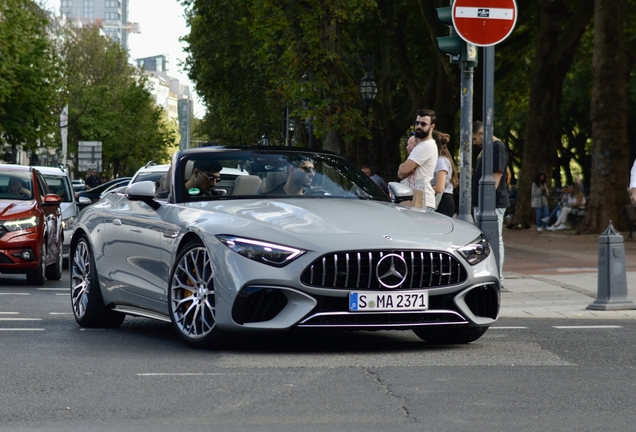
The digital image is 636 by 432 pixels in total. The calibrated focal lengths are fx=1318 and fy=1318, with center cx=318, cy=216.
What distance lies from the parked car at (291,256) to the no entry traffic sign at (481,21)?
400 cm

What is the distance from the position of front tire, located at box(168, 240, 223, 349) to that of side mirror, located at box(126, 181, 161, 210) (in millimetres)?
833

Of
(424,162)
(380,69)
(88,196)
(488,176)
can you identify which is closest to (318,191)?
(424,162)

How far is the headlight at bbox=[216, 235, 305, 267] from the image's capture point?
801 cm

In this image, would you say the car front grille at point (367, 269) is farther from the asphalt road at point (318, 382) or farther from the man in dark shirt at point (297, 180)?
the man in dark shirt at point (297, 180)

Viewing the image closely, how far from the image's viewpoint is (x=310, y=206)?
8.80 metres

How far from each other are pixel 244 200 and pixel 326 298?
131 centimetres

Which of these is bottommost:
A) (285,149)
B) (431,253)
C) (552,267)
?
(552,267)

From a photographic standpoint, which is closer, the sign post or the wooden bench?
the sign post

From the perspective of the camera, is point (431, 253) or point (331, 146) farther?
point (331, 146)

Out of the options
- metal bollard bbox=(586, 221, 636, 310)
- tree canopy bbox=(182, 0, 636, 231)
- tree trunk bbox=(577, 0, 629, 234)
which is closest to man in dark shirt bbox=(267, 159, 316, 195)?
metal bollard bbox=(586, 221, 636, 310)

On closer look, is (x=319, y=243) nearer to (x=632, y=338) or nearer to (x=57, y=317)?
(x=632, y=338)

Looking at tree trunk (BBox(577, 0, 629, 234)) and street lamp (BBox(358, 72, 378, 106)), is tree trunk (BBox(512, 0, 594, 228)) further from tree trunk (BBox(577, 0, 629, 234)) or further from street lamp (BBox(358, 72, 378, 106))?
tree trunk (BBox(577, 0, 629, 234))

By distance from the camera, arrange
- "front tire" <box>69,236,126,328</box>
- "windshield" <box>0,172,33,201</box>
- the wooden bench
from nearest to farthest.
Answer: "front tire" <box>69,236,126,328</box>
"windshield" <box>0,172,33,201</box>
the wooden bench

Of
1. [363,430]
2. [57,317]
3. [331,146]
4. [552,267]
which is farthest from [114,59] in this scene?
[363,430]
